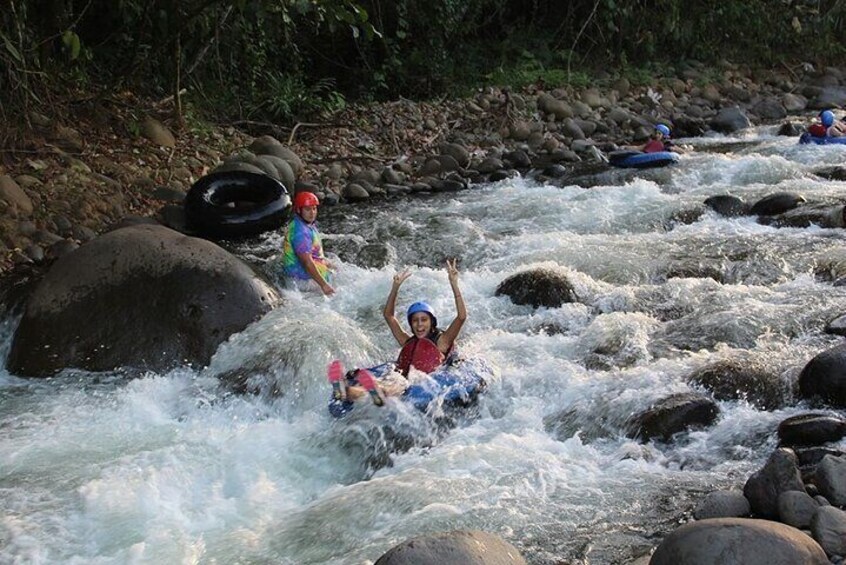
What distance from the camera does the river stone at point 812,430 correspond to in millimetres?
5047

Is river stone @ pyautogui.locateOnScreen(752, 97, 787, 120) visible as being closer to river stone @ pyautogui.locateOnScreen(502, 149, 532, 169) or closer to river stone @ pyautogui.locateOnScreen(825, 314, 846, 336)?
river stone @ pyautogui.locateOnScreen(502, 149, 532, 169)

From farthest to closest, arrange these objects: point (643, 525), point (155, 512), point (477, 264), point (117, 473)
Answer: point (477, 264), point (117, 473), point (155, 512), point (643, 525)

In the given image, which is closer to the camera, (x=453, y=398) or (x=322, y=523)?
(x=322, y=523)

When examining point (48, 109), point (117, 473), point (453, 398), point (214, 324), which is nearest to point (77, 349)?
point (214, 324)

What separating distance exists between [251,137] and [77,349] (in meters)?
6.57

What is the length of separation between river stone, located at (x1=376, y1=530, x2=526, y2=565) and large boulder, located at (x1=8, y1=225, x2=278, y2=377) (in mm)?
3544

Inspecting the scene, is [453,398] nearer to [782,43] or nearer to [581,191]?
[581,191]

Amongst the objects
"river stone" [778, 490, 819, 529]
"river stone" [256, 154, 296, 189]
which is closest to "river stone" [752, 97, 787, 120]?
"river stone" [256, 154, 296, 189]

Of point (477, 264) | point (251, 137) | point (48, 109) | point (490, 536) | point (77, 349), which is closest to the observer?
point (490, 536)

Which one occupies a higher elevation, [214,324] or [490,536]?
[490,536]

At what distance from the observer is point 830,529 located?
4.07 meters

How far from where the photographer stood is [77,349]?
6.99 m

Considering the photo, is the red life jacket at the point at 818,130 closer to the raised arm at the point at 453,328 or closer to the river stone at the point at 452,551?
the raised arm at the point at 453,328

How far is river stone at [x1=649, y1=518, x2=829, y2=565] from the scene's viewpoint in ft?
12.1
